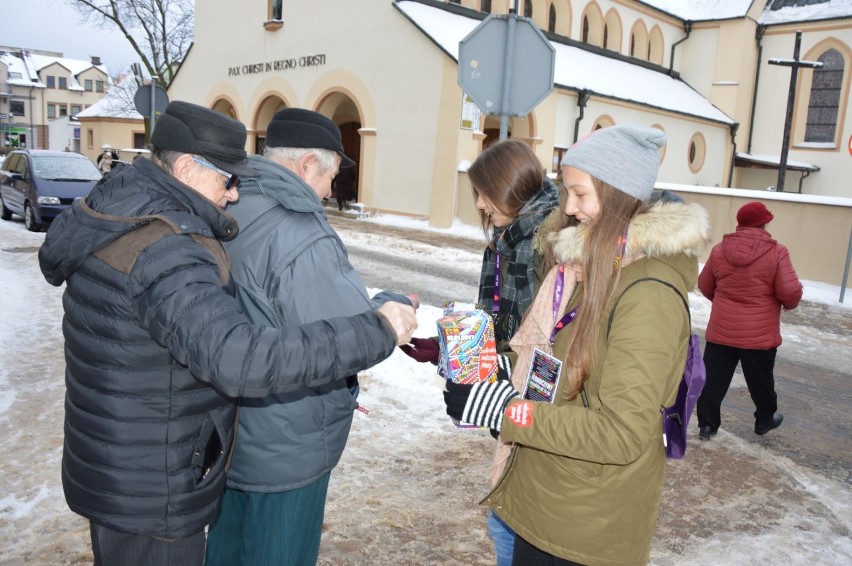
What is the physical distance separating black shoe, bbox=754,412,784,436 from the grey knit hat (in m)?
4.04

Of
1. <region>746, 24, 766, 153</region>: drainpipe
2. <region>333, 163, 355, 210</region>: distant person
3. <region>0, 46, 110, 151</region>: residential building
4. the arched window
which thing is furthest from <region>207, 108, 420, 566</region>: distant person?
<region>0, 46, 110, 151</region>: residential building

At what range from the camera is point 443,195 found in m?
18.6

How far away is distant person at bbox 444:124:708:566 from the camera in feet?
5.97

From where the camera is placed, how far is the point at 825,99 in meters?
28.1

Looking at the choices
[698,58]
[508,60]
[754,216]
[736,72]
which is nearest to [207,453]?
[508,60]

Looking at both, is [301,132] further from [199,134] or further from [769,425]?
[769,425]

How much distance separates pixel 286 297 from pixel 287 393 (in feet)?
0.97

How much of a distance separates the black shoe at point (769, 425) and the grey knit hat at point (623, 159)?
404cm

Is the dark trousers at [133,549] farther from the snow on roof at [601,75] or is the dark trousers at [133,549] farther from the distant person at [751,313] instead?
the snow on roof at [601,75]

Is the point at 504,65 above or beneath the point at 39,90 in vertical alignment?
beneath

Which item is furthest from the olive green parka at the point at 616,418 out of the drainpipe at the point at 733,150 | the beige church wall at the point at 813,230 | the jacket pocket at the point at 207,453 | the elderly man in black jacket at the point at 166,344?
the drainpipe at the point at 733,150

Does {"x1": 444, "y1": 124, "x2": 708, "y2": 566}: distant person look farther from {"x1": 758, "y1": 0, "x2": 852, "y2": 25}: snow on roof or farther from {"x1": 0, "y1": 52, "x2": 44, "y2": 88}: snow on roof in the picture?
{"x1": 0, "y1": 52, "x2": 44, "y2": 88}: snow on roof

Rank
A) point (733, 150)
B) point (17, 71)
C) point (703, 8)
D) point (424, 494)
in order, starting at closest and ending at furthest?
point (424, 494) → point (733, 150) → point (703, 8) → point (17, 71)

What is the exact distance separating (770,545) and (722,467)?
1061 millimetres
